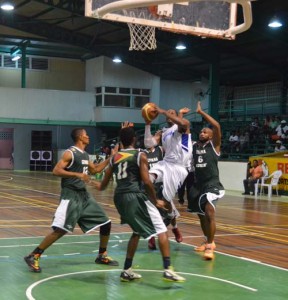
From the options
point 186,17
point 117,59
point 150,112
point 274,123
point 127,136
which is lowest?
point 127,136

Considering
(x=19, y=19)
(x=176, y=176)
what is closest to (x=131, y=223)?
(x=176, y=176)

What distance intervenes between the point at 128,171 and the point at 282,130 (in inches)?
774

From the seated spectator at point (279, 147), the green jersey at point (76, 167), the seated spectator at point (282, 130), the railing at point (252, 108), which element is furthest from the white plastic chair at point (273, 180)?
the green jersey at point (76, 167)

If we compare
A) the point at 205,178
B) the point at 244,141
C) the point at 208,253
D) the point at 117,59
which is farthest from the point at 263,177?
the point at 117,59

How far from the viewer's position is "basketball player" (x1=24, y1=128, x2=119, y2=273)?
6.52 m

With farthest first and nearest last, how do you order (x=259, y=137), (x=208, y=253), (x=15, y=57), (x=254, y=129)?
(x=15, y=57) → (x=254, y=129) → (x=259, y=137) → (x=208, y=253)

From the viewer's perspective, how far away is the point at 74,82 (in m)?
35.8

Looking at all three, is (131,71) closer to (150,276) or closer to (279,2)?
(279,2)

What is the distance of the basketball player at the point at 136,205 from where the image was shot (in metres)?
6.11

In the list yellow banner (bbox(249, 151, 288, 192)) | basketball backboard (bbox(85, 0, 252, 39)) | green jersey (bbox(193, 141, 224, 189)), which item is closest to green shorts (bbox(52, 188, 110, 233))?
green jersey (bbox(193, 141, 224, 189))

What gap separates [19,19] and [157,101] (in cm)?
1079

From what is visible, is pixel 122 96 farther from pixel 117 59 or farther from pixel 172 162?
pixel 172 162

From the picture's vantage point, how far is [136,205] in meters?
6.14

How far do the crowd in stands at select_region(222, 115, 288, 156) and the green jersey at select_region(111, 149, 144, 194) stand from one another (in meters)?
18.0
